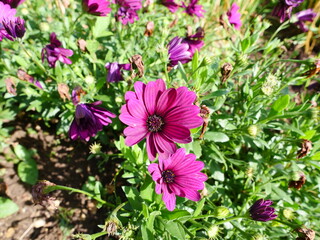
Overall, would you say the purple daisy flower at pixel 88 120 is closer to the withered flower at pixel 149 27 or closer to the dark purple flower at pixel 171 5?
the withered flower at pixel 149 27

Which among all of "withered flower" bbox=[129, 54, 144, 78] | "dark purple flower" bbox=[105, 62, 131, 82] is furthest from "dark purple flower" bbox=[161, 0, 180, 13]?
"withered flower" bbox=[129, 54, 144, 78]

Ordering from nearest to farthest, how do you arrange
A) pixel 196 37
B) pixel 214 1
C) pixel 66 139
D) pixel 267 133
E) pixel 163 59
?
pixel 163 59 → pixel 196 37 → pixel 267 133 → pixel 66 139 → pixel 214 1

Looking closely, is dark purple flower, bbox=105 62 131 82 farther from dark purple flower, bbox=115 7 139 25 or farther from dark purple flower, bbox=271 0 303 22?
dark purple flower, bbox=271 0 303 22

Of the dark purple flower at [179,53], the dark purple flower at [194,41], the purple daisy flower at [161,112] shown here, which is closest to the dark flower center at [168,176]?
the purple daisy flower at [161,112]

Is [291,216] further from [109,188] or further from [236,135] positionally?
[109,188]

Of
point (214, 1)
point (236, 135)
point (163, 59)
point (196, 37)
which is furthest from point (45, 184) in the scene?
point (214, 1)

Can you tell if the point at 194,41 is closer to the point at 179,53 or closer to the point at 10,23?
the point at 179,53
